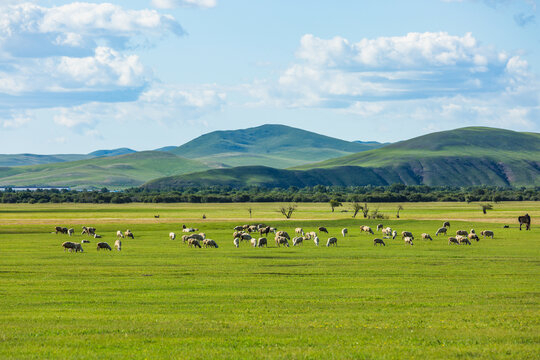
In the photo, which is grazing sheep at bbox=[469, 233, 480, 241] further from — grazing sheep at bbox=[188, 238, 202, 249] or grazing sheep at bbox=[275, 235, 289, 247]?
grazing sheep at bbox=[188, 238, 202, 249]

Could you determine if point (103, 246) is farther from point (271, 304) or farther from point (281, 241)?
point (271, 304)

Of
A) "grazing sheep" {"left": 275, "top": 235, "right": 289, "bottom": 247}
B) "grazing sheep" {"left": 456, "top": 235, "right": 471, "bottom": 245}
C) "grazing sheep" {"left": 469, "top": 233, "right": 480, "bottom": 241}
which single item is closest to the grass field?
"grazing sheep" {"left": 275, "top": 235, "right": 289, "bottom": 247}

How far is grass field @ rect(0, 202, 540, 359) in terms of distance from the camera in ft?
58.5

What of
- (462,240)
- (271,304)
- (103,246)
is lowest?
(271,304)

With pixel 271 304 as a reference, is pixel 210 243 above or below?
above

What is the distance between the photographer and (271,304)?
25.5 meters

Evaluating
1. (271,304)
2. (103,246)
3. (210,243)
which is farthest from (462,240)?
(271,304)

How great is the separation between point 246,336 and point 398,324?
502cm

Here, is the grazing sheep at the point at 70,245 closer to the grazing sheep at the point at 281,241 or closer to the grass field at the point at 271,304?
the grass field at the point at 271,304

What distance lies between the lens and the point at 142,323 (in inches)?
832

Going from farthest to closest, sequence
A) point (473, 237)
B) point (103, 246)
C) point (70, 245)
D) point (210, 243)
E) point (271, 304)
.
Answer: point (473, 237) → point (210, 243) → point (103, 246) → point (70, 245) → point (271, 304)

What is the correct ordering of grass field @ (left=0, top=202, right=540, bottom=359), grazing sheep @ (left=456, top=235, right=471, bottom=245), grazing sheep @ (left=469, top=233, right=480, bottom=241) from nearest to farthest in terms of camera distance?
1. grass field @ (left=0, top=202, right=540, bottom=359)
2. grazing sheep @ (left=456, top=235, right=471, bottom=245)
3. grazing sheep @ (left=469, top=233, right=480, bottom=241)

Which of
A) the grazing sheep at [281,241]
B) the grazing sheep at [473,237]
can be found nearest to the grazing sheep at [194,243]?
the grazing sheep at [281,241]

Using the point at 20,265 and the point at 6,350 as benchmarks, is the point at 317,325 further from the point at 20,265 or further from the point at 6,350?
the point at 20,265
